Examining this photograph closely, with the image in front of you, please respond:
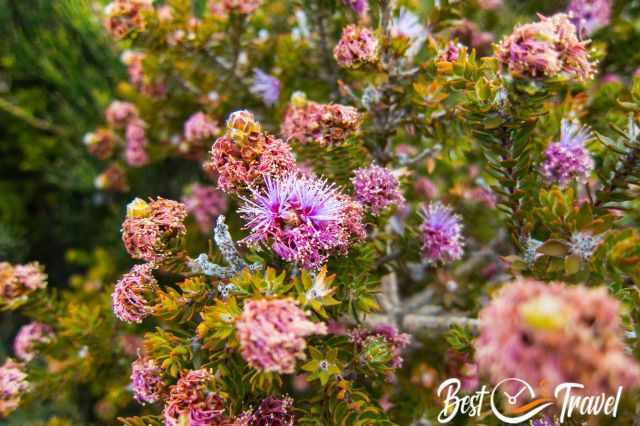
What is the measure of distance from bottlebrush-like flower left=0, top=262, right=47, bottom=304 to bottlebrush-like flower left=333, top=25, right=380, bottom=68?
1077 millimetres

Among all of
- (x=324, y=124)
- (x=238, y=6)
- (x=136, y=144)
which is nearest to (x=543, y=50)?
(x=324, y=124)

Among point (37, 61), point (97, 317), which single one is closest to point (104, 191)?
point (37, 61)

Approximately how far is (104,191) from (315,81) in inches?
48.8

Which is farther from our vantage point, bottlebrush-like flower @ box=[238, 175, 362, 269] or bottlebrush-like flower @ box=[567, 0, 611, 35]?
bottlebrush-like flower @ box=[567, 0, 611, 35]

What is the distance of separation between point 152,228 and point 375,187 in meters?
0.50

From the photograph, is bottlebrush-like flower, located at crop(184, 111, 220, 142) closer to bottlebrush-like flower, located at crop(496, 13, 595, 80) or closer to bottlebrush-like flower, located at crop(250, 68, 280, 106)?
bottlebrush-like flower, located at crop(250, 68, 280, 106)

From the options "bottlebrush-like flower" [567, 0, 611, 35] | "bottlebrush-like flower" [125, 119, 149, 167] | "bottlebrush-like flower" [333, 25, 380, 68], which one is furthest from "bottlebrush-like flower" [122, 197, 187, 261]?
"bottlebrush-like flower" [567, 0, 611, 35]

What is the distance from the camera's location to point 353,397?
1.06 m

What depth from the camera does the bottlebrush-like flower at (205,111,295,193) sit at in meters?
0.97

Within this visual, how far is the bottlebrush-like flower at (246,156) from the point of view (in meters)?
0.97

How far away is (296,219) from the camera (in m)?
0.95

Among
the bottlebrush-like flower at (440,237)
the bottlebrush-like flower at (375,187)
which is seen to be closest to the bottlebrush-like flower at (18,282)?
the bottlebrush-like flower at (375,187)

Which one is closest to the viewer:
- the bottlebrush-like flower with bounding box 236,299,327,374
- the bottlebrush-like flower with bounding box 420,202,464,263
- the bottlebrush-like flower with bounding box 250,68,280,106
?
the bottlebrush-like flower with bounding box 236,299,327,374

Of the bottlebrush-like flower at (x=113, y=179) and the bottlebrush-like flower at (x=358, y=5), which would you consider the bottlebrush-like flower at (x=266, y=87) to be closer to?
the bottlebrush-like flower at (x=358, y=5)
